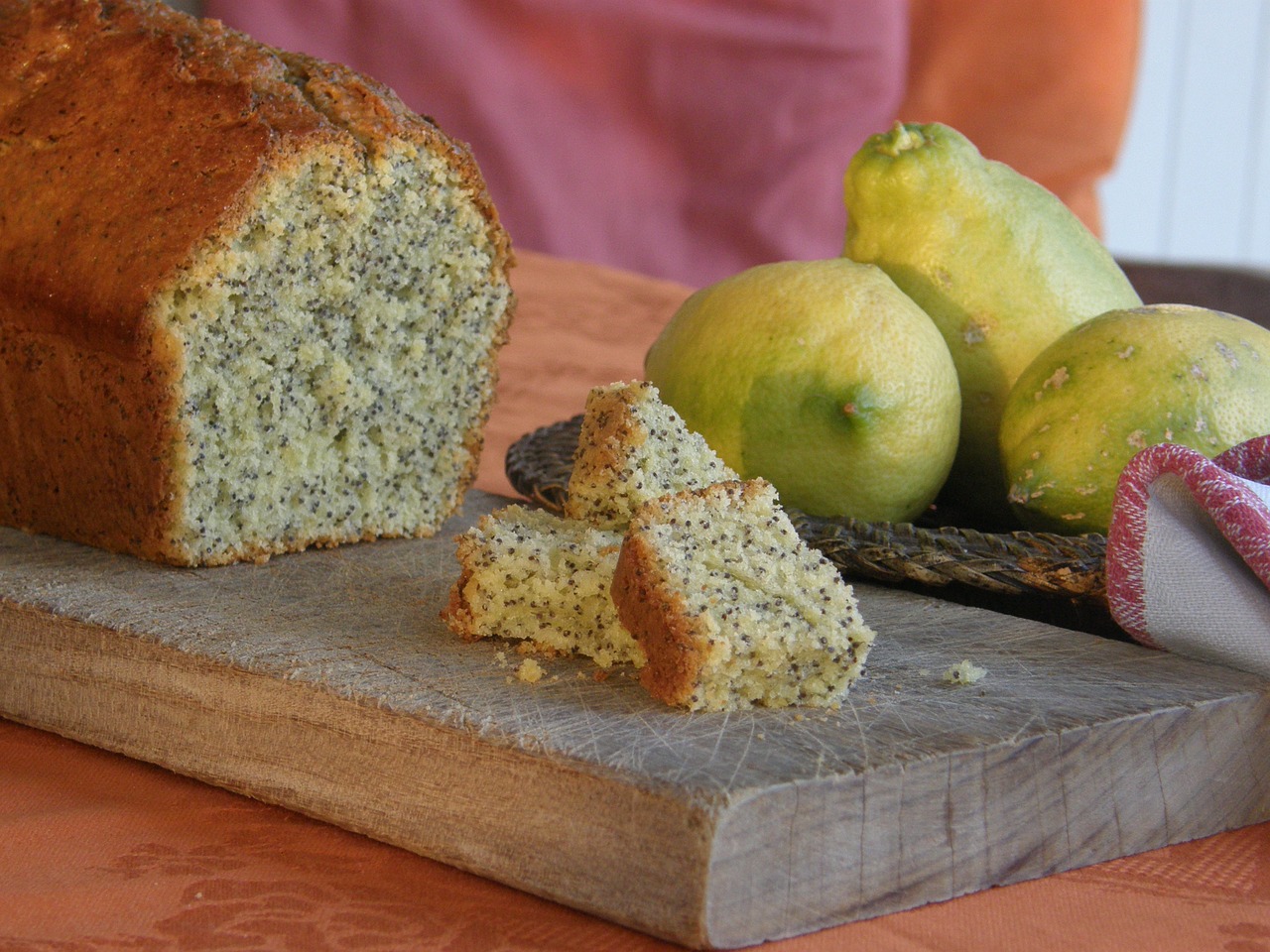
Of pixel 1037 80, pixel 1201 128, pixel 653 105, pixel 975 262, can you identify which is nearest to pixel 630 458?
pixel 975 262

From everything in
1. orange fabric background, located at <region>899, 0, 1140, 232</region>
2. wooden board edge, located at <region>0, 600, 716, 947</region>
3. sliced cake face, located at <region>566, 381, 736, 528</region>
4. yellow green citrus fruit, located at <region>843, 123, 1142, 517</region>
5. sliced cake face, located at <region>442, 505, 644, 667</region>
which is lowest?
wooden board edge, located at <region>0, 600, 716, 947</region>

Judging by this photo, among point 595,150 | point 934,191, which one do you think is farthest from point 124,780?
point 595,150

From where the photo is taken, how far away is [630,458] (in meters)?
1.40

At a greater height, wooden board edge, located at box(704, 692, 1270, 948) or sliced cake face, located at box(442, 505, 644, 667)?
sliced cake face, located at box(442, 505, 644, 667)

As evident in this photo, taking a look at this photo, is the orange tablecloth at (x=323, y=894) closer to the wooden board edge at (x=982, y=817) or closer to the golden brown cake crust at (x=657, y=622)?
the wooden board edge at (x=982, y=817)

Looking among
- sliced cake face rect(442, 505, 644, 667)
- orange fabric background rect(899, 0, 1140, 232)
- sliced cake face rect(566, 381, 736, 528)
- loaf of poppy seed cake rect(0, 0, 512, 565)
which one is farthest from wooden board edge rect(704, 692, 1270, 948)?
orange fabric background rect(899, 0, 1140, 232)

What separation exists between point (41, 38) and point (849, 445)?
1113 mm

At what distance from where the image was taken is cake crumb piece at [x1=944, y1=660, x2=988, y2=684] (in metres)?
1.22

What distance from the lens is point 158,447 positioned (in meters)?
1.56

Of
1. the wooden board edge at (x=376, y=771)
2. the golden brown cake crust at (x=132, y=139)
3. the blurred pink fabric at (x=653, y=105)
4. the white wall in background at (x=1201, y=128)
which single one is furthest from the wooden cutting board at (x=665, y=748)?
the white wall in background at (x=1201, y=128)

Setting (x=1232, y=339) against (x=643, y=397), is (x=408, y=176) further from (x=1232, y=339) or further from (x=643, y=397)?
(x=1232, y=339)

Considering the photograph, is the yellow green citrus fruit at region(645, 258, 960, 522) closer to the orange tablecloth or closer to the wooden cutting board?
the wooden cutting board

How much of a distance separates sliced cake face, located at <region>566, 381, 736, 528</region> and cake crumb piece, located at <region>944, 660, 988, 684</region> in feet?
1.10

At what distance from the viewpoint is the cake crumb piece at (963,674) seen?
1.22 meters
